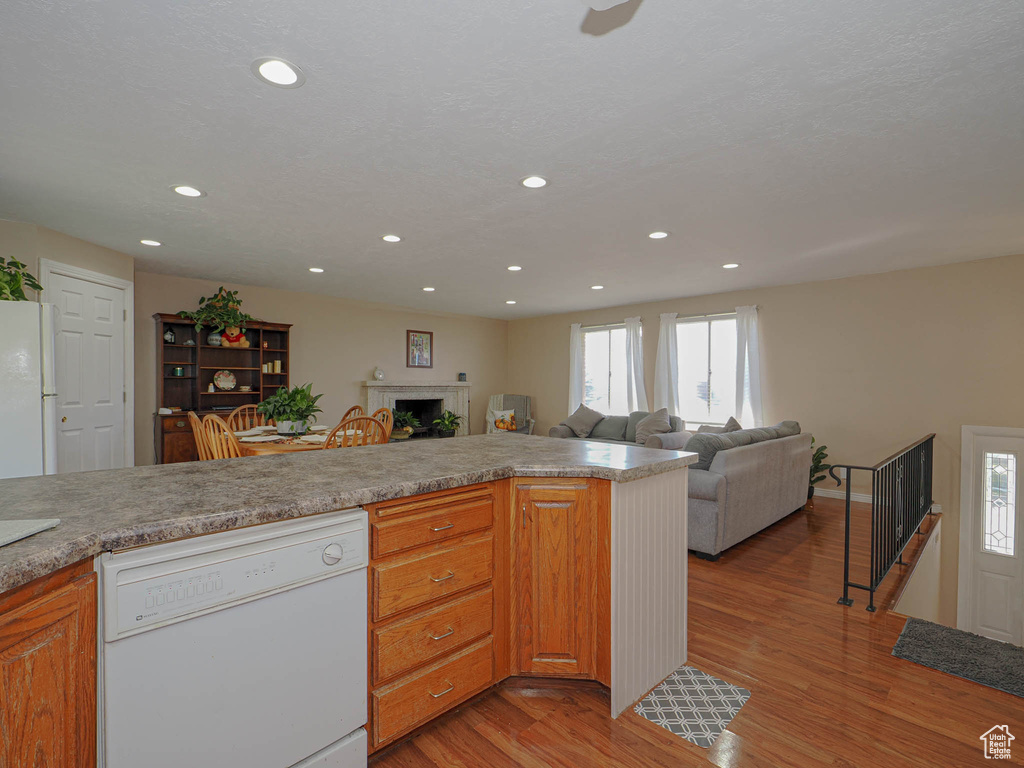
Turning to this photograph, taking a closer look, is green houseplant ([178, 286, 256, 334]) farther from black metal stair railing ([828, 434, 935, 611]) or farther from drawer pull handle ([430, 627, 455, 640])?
black metal stair railing ([828, 434, 935, 611])

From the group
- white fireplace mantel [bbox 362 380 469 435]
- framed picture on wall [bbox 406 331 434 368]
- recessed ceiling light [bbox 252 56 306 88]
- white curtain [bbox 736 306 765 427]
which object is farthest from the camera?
framed picture on wall [bbox 406 331 434 368]

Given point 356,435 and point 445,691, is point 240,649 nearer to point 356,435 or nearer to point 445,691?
point 445,691

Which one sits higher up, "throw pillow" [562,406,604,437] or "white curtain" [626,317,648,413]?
"white curtain" [626,317,648,413]

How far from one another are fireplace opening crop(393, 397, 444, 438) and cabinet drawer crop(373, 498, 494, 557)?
21.3 ft

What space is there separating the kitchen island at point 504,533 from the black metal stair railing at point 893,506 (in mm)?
1395

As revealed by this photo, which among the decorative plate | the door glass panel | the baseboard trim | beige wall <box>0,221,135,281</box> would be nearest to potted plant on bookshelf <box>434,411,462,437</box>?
the decorative plate

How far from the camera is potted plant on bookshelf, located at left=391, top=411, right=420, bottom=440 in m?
7.60

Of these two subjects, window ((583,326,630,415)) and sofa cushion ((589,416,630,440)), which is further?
window ((583,326,630,415))

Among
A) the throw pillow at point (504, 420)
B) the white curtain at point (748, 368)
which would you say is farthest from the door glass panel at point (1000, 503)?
the throw pillow at point (504, 420)

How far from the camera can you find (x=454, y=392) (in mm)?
8469

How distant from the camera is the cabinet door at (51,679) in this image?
896mm

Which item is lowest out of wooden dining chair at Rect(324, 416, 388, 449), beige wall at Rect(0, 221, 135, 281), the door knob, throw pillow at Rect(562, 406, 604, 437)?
throw pillow at Rect(562, 406, 604, 437)

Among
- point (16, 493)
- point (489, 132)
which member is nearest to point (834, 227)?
point (489, 132)

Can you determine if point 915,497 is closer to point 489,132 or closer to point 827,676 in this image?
point 827,676
